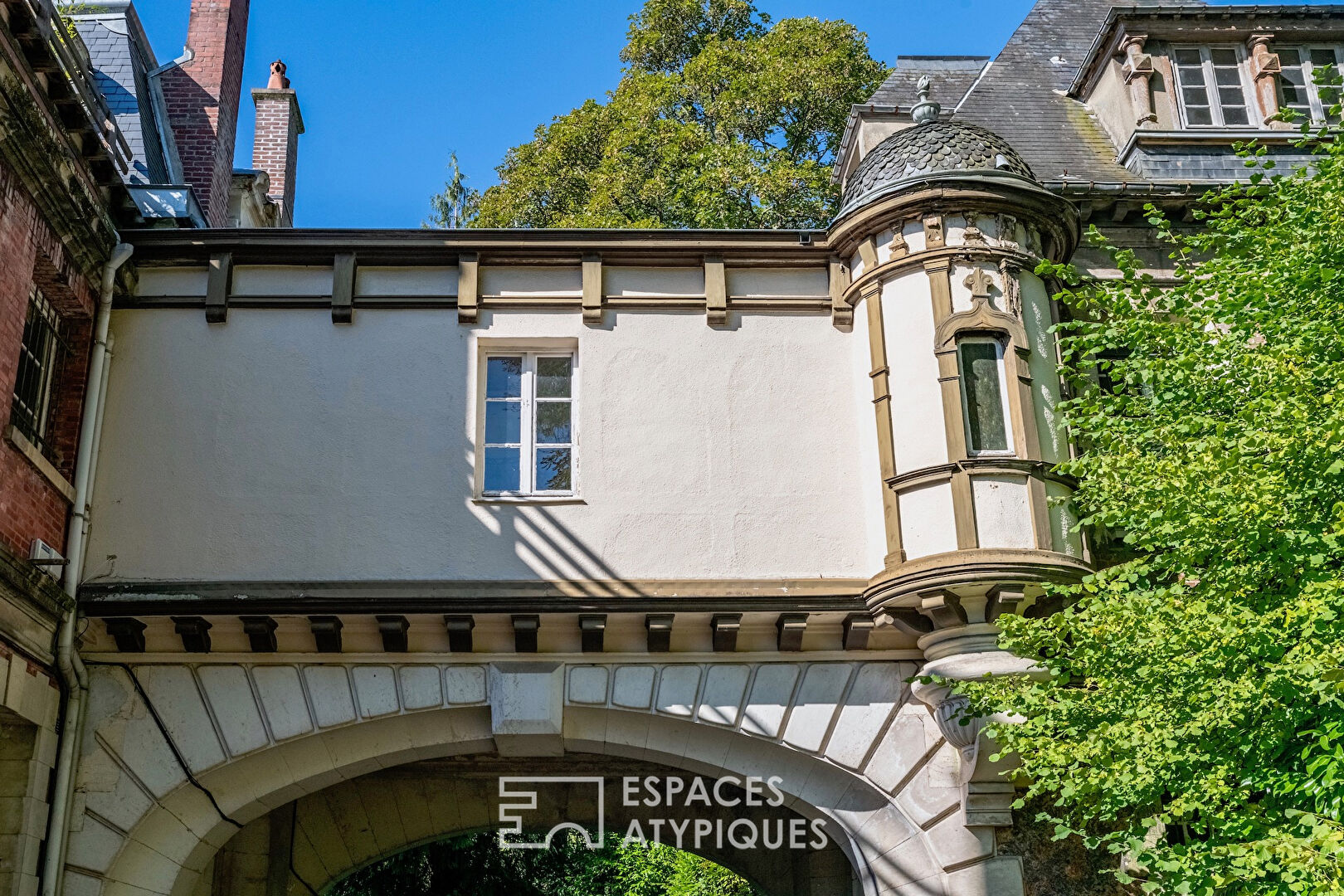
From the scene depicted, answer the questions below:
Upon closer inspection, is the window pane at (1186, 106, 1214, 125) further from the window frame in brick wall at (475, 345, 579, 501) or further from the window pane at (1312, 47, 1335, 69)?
the window frame in brick wall at (475, 345, 579, 501)

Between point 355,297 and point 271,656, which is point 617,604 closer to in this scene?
point 271,656

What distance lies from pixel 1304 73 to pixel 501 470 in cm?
1060

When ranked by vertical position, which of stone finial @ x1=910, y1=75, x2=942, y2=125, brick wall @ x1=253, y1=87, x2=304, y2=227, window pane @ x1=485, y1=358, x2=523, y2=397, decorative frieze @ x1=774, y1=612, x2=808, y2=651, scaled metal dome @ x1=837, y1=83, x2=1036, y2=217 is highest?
brick wall @ x1=253, y1=87, x2=304, y2=227

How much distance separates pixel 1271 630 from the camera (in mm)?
8609

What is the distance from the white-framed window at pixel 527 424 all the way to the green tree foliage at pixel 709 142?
997 centimetres

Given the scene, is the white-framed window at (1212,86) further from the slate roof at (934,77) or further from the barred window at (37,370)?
the barred window at (37,370)

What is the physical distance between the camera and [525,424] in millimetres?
12867

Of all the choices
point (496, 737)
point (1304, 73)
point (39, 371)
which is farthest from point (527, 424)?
point (1304, 73)

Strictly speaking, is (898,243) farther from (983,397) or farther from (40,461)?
(40,461)

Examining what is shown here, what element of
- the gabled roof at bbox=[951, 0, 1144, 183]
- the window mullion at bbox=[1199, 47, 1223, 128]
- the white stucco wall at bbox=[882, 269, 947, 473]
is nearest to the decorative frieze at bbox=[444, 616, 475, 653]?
the white stucco wall at bbox=[882, 269, 947, 473]

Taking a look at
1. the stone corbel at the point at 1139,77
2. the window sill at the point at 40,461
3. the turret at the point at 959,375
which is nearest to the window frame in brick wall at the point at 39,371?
the window sill at the point at 40,461

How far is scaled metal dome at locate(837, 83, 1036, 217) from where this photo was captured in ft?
41.9

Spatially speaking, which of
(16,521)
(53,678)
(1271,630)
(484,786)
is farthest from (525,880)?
(1271,630)

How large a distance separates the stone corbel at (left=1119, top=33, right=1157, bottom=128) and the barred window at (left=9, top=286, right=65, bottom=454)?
1163cm
